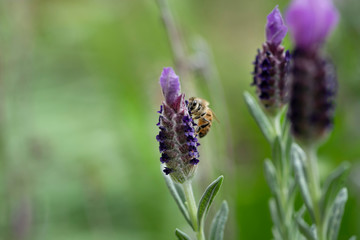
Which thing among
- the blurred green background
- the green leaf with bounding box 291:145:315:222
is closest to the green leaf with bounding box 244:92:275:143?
the green leaf with bounding box 291:145:315:222

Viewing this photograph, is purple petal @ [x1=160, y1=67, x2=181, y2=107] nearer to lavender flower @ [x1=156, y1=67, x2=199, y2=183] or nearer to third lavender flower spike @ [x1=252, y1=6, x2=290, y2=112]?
lavender flower @ [x1=156, y1=67, x2=199, y2=183]

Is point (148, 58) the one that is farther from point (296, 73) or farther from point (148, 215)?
point (296, 73)

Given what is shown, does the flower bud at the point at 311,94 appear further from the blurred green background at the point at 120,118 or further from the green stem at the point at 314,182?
the blurred green background at the point at 120,118

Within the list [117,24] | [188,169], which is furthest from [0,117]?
[117,24]

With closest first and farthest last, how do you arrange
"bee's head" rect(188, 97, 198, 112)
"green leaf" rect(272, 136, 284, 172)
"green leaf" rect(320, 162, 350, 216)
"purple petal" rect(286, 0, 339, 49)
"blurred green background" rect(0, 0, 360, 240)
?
1. "purple petal" rect(286, 0, 339, 49)
2. "green leaf" rect(320, 162, 350, 216)
3. "green leaf" rect(272, 136, 284, 172)
4. "bee's head" rect(188, 97, 198, 112)
5. "blurred green background" rect(0, 0, 360, 240)

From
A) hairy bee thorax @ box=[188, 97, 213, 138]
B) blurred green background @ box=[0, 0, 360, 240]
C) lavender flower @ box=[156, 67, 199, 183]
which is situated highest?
blurred green background @ box=[0, 0, 360, 240]
